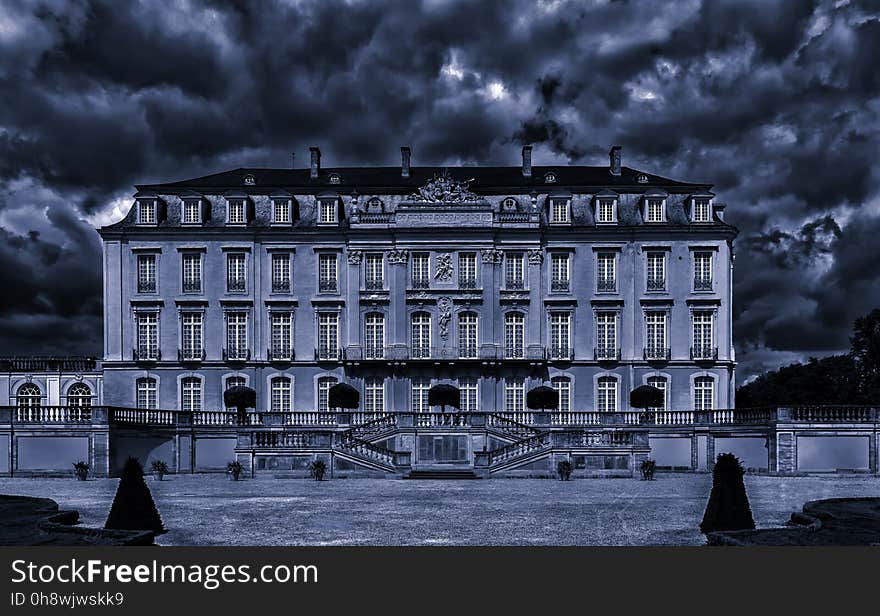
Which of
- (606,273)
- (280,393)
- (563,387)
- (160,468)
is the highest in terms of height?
(606,273)

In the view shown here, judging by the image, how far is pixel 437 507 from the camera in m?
22.3

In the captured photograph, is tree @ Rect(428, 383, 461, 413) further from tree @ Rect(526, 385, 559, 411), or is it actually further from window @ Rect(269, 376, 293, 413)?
window @ Rect(269, 376, 293, 413)

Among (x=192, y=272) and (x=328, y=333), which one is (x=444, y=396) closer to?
(x=328, y=333)

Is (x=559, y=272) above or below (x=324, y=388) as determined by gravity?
above

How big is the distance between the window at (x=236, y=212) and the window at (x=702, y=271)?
21623 mm

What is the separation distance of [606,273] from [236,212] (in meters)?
18.0

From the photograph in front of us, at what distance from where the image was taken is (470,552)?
45.6 ft

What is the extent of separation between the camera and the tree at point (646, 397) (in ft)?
145

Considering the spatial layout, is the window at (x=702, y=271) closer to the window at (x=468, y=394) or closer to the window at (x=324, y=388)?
the window at (x=468, y=394)

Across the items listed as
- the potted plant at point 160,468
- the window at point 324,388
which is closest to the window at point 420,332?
the window at point 324,388

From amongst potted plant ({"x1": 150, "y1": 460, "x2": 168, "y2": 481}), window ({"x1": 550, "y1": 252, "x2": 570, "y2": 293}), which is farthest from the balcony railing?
potted plant ({"x1": 150, "y1": 460, "x2": 168, "y2": 481})

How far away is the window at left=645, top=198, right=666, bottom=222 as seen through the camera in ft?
167

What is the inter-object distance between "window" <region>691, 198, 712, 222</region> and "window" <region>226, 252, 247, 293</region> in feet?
70.7

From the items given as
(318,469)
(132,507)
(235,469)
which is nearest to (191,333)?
(235,469)
